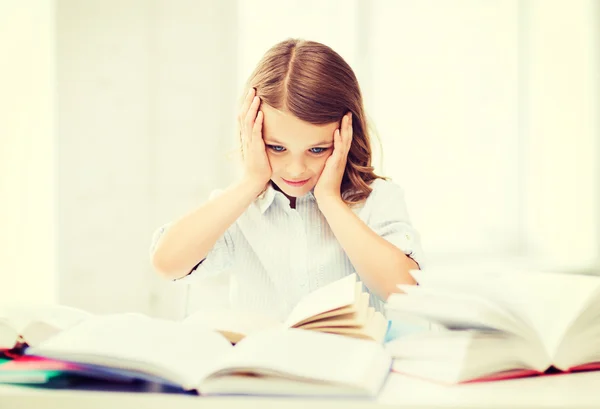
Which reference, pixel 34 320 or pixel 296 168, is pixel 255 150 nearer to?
pixel 296 168

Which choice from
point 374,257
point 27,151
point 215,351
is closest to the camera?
point 215,351

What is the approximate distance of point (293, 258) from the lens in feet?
4.24

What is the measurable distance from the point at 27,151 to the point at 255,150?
1.32 m

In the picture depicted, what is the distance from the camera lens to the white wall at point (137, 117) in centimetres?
236

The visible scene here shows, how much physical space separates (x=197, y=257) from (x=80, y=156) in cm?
140

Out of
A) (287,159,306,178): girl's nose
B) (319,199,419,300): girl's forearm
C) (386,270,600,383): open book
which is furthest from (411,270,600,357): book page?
(287,159,306,178): girl's nose

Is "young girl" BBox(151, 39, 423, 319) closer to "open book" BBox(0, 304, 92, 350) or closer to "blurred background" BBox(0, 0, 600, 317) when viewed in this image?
"open book" BBox(0, 304, 92, 350)

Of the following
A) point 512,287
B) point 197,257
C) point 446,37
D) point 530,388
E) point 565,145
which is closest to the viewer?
point 530,388

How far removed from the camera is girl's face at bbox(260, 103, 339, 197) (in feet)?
3.67

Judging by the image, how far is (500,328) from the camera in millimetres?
544

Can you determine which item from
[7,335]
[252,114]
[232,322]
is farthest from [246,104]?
[7,335]

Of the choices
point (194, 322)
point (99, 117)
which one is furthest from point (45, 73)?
point (194, 322)

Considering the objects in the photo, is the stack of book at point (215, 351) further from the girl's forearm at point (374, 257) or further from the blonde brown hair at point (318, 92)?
the blonde brown hair at point (318, 92)

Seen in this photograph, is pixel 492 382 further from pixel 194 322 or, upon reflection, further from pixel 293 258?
pixel 293 258
